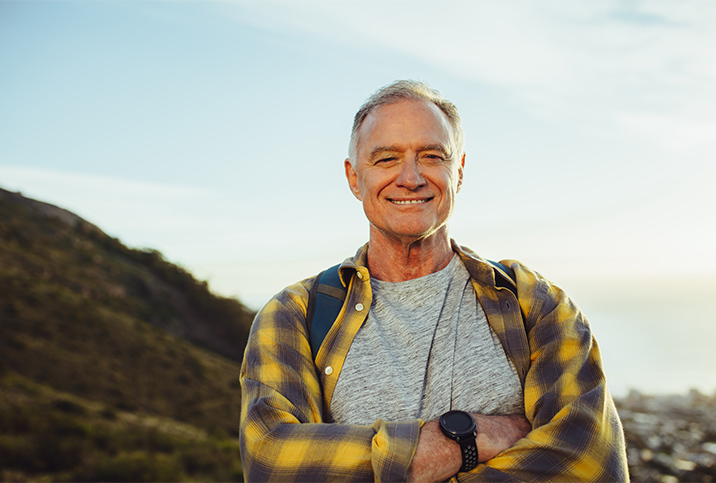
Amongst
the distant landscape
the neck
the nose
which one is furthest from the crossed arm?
the distant landscape

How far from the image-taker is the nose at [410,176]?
90.6 inches

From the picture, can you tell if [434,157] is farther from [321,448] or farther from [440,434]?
[321,448]

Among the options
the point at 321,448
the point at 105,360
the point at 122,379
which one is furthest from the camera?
the point at 105,360

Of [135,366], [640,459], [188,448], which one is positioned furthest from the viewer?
[135,366]

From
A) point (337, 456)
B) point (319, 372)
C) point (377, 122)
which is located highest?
point (377, 122)

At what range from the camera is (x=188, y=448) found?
14789 mm

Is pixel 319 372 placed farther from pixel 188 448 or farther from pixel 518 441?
pixel 188 448

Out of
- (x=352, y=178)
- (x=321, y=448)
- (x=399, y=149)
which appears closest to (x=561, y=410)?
Answer: (x=321, y=448)

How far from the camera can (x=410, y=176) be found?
90.5 inches

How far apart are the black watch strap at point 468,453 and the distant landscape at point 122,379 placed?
40.3 ft

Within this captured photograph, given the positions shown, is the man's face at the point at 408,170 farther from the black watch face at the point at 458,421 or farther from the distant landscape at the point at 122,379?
the distant landscape at the point at 122,379

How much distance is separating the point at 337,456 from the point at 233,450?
16534 millimetres

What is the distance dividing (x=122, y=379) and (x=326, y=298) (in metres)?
21.0

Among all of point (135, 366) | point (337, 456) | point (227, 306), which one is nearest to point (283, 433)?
point (337, 456)
